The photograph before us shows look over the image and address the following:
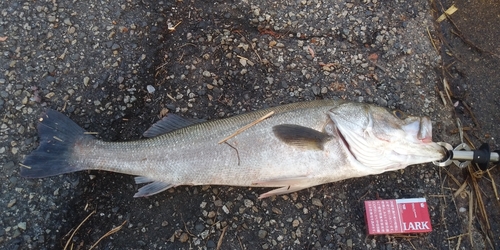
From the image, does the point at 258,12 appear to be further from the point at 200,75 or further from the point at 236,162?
the point at 236,162

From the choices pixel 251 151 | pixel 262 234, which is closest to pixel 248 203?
pixel 262 234

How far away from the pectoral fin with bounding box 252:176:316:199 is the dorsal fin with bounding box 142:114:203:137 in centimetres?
81

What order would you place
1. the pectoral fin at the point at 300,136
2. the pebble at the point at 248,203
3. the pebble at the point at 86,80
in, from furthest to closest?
the pebble at the point at 86,80 → the pebble at the point at 248,203 → the pectoral fin at the point at 300,136

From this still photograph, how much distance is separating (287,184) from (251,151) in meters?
0.41

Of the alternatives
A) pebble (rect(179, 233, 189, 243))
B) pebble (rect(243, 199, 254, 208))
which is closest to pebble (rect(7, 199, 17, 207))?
pebble (rect(179, 233, 189, 243))

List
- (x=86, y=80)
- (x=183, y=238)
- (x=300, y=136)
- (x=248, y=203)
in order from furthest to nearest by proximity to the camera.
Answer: (x=86, y=80), (x=248, y=203), (x=183, y=238), (x=300, y=136)

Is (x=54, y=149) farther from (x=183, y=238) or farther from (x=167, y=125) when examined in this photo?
(x=183, y=238)

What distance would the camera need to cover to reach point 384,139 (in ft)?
11.1

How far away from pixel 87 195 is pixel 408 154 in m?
2.82

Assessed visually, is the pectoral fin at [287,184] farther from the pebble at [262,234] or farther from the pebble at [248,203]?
the pebble at [262,234]

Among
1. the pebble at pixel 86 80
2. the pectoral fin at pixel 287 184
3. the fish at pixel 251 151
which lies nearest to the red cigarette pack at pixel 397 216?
the fish at pixel 251 151

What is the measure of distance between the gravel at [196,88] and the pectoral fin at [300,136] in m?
0.61

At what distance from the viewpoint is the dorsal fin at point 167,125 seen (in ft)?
11.5

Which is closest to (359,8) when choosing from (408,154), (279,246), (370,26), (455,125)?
(370,26)
